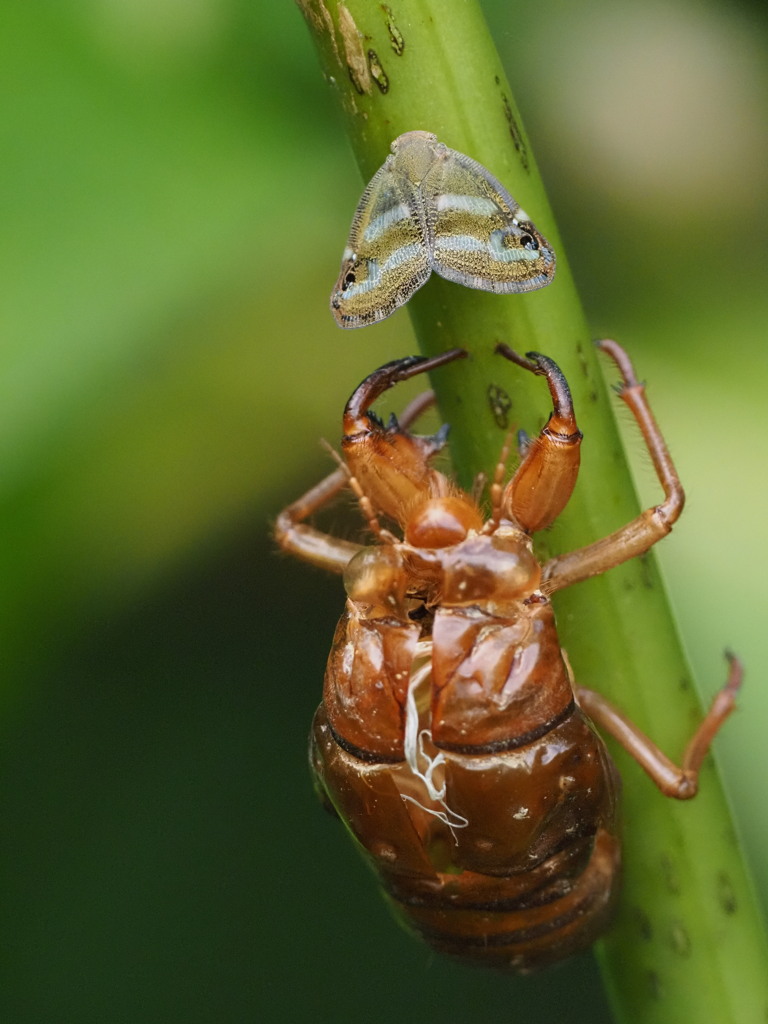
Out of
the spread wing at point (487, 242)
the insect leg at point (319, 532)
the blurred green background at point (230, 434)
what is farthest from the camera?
the blurred green background at point (230, 434)

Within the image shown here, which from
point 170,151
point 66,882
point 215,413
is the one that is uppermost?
point 170,151

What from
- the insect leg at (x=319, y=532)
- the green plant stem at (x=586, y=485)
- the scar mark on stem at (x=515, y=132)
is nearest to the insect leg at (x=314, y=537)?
the insect leg at (x=319, y=532)

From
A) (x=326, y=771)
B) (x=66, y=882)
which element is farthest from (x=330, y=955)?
(x=326, y=771)

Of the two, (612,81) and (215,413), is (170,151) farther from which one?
(612,81)

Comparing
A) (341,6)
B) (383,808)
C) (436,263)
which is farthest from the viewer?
(383,808)

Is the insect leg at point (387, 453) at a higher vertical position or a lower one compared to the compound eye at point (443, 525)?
higher

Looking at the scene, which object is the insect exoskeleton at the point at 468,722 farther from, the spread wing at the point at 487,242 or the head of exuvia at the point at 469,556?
the spread wing at the point at 487,242
